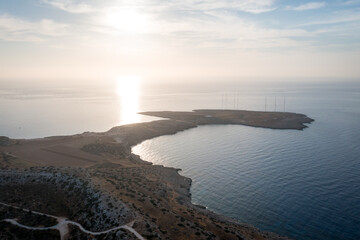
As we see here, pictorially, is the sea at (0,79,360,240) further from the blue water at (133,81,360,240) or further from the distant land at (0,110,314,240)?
the distant land at (0,110,314,240)

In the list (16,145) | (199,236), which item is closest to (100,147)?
(16,145)

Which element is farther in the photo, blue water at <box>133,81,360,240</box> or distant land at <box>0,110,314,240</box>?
blue water at <box>133,81,360,240</box>

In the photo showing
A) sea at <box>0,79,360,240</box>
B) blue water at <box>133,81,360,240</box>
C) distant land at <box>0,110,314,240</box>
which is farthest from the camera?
sea at <box>0,79,360,240</box>

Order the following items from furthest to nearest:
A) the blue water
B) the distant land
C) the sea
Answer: the sea < the blue water < the distant land

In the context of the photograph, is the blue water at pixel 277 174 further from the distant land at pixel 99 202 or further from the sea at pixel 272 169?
the distant land at pixel 99 202

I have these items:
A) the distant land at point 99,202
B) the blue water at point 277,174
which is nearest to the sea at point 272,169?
the blue water at point 277,174

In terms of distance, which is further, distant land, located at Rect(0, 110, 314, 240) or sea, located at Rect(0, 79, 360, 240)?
sea, located at Rect(0, 79, 360, 240)

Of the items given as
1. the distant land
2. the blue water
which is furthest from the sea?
the distant land
